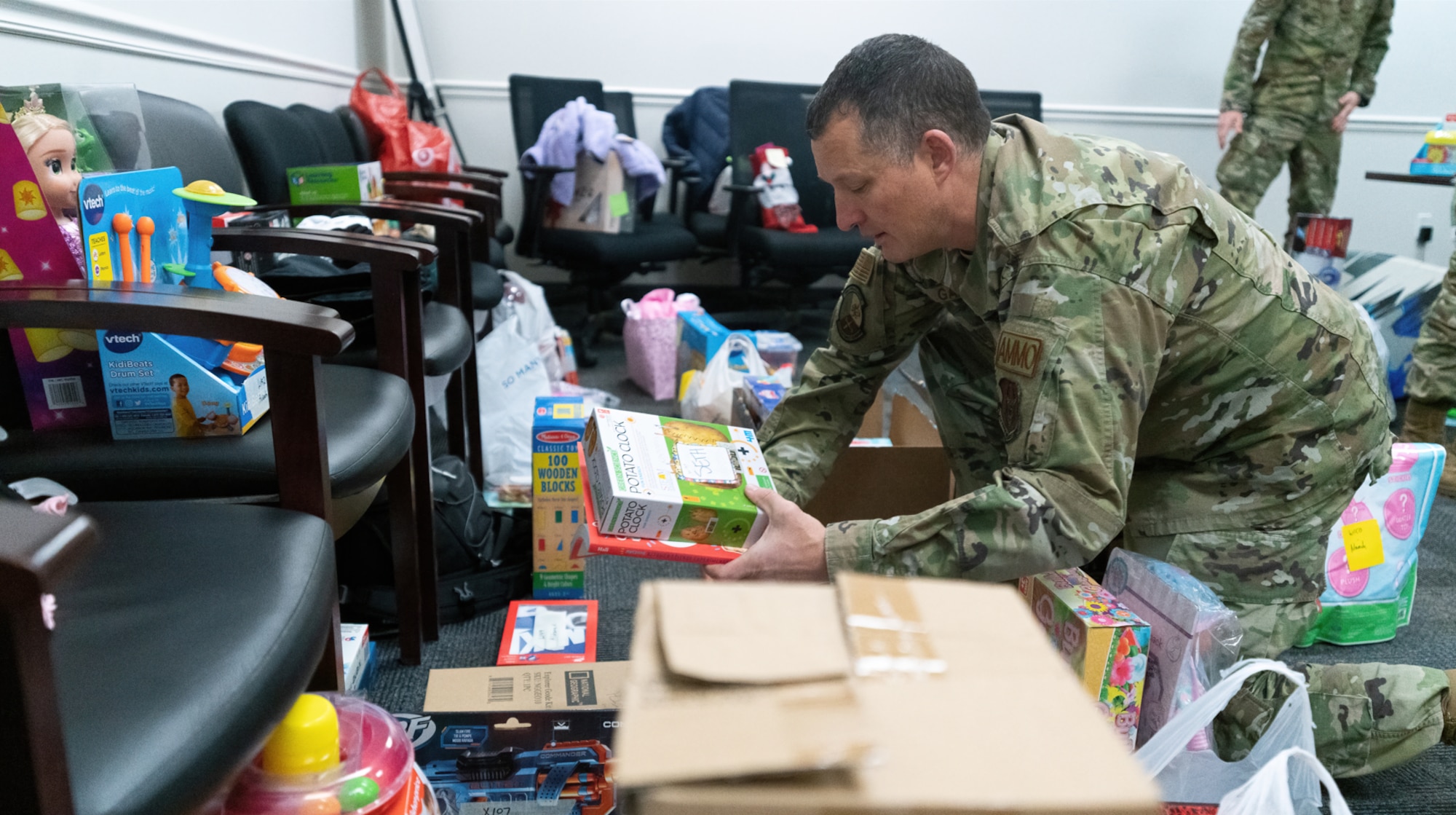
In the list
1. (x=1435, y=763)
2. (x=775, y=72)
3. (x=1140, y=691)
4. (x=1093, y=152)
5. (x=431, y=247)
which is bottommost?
(x=1435, y=763)

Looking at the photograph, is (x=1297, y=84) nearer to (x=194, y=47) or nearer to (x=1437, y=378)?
(x=1437, y=378)

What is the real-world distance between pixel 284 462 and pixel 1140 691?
100cm

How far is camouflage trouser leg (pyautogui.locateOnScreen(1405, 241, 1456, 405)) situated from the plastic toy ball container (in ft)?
9.01

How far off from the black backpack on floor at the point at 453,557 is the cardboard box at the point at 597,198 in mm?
1716

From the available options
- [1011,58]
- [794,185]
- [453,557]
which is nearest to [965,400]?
[453,557]

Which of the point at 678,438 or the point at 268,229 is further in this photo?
the point at 268,229

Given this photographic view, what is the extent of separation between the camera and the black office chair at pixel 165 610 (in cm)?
49

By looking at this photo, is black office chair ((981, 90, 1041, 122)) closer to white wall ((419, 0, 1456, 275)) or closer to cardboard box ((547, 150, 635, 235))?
white wall ((419, 0, 1456, 275))

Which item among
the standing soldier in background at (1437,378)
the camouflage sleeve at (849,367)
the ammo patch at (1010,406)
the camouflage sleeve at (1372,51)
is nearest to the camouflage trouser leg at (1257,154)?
the camouflage sleeve at (1372,51)

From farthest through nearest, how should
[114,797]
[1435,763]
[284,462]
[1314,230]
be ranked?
1. [1314,230]
2. [1435,763]
3. [284,462]
4. [114,797]

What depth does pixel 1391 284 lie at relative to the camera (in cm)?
319

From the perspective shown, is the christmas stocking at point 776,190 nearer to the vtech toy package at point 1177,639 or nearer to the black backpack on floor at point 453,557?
the black backpack on floor at point 453,557

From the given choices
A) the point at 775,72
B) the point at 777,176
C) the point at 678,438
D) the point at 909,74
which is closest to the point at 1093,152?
the point at 909,74

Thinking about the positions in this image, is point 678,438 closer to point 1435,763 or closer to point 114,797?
point 114,797
